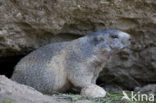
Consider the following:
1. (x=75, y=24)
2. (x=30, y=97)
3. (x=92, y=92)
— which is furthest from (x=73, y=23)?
(x=30, y=97)

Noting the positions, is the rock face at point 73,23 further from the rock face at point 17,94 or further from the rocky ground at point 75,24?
the rock face at point 17,94

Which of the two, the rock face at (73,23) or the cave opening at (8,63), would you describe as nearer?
the rock face at (73,23)

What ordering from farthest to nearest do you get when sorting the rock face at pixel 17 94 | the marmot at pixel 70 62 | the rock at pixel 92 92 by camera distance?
the marmot at pixel 70 62, the rock at pixel 92 92, the rock face at pixel 17 94

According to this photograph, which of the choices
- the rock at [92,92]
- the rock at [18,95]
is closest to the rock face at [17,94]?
the rock at [18,95]

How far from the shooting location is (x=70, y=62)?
14.1 ft

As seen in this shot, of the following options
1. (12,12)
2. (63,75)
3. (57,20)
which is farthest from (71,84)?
(12,12)

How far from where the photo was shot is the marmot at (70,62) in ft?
14.0

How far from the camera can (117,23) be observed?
4.84 meters

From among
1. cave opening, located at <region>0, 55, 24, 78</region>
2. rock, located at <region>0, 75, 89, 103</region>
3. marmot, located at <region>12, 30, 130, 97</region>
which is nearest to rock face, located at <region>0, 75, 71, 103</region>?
rock, located at <region>0, 75, 89, 103</region>

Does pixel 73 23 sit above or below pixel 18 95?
above

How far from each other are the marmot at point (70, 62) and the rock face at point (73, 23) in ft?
1.18

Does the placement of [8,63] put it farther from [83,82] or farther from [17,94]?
[17,94]

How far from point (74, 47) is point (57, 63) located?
30 centimetres

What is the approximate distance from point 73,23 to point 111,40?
0.71 m
